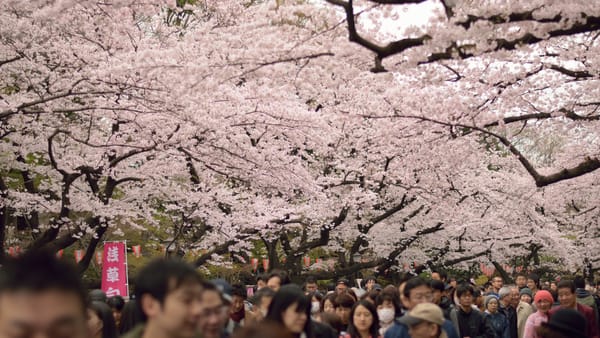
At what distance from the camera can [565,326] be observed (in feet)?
13.7

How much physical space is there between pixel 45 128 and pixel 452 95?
7.37 m

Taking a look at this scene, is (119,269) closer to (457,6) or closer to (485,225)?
(457,6)

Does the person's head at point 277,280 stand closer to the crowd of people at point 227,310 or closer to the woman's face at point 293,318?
the crowd of people at point 227,310

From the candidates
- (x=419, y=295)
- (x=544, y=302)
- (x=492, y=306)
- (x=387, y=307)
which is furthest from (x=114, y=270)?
(x=419, y=295)

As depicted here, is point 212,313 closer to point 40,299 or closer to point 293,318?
point 293,318

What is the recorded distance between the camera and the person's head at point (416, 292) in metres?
5.69

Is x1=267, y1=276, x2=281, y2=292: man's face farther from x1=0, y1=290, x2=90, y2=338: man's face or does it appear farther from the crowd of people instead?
x1=0, y1=290, x2=90, y2=338: man's face

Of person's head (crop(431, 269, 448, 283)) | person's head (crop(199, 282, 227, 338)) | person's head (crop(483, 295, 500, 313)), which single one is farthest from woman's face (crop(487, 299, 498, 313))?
person's head (crop(199, 282, 227, 338))

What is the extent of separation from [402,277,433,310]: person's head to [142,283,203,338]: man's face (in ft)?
10.7

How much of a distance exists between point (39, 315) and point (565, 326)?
3331mm

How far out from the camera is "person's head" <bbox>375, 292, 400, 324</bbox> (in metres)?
6.83

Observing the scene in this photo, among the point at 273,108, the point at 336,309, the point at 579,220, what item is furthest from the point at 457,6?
the point at 579,220

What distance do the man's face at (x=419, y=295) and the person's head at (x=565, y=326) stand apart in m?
1.46

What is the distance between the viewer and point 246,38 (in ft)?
34.5
